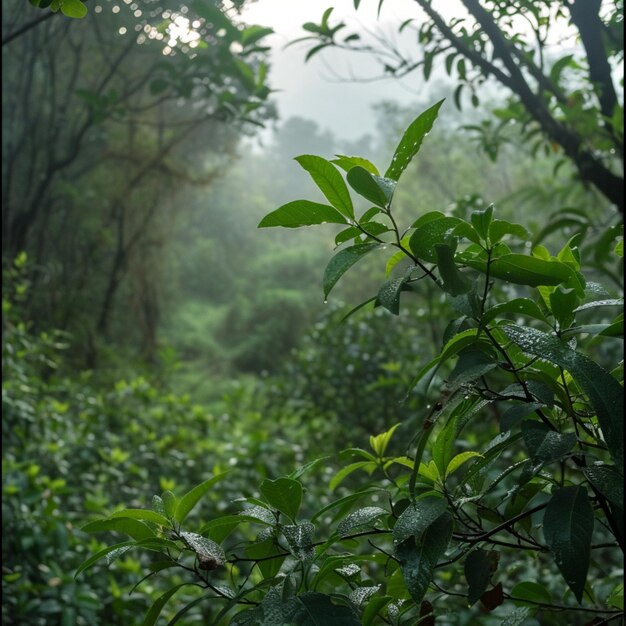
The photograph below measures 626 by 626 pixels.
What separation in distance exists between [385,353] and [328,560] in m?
1.74

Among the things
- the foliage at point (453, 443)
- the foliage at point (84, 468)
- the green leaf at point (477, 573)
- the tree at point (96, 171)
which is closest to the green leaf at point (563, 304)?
the foliage at point (453, 443)

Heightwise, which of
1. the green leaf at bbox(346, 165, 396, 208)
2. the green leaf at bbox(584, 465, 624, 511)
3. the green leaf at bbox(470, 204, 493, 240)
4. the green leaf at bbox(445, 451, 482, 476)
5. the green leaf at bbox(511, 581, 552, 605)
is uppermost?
the green leaf at bbox(346, 165, 396, 208)

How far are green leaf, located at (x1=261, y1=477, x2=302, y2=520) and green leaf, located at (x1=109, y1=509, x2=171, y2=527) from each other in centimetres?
6

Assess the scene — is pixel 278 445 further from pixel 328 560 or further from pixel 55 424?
pixel 328 560

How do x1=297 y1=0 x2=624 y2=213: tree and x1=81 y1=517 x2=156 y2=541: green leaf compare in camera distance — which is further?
x1=297 y1=0 x2=624 y2=213: tree

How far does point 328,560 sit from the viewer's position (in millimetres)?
348

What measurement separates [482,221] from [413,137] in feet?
0.17

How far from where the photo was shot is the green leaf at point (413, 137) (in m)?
0.33

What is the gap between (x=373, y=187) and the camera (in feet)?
1.07

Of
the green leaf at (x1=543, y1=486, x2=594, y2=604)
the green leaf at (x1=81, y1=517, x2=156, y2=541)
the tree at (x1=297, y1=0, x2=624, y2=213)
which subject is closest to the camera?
the green leaf at (x1=543, y1=486, x2=594, y2=604)

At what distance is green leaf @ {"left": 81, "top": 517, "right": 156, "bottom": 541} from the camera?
37 cm

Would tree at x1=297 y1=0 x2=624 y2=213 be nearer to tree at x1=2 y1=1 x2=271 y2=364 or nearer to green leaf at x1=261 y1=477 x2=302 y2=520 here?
green leaf at x1=261 y1=477 x2=302 y2=520

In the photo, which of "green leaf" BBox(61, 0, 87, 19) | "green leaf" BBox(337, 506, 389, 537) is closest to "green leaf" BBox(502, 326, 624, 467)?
"green leaf" BBox(337, 506, 389, 537)

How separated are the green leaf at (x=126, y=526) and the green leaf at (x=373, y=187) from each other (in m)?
0.19
